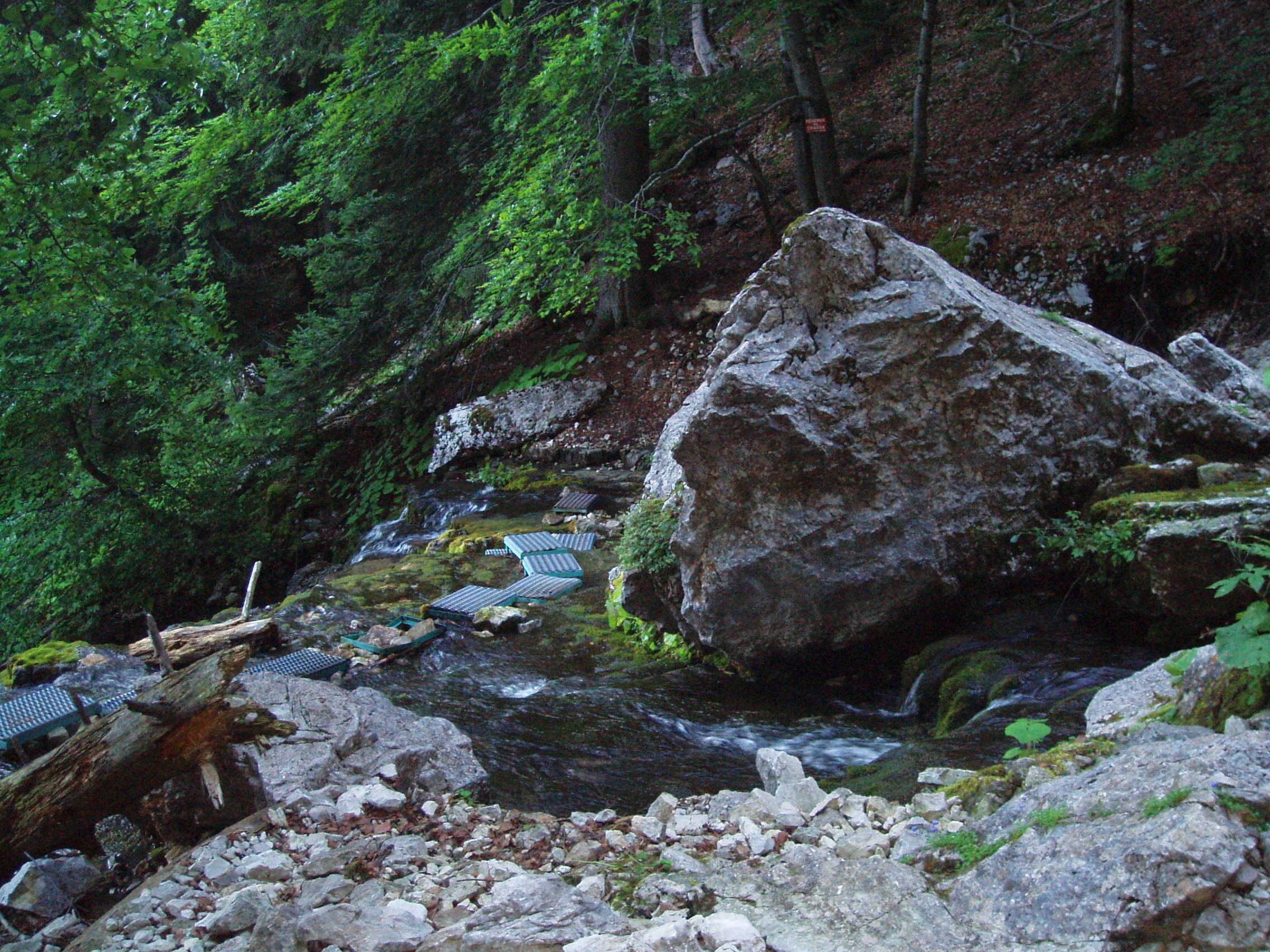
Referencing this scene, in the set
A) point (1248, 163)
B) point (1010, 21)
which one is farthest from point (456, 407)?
point (1248, 163)

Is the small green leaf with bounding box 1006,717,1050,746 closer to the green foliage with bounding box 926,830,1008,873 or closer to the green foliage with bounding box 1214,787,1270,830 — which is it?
the green foliage with bounding box 926,830,1008,873

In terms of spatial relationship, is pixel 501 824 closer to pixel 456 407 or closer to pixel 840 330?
pixel 840 330

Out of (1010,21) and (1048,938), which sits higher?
(1010,21)

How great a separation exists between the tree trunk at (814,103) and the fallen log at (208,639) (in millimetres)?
8670

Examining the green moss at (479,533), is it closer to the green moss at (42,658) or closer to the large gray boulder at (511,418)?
the large gray boulder at (511,418)

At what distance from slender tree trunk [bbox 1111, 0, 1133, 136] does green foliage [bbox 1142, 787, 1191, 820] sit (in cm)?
1108

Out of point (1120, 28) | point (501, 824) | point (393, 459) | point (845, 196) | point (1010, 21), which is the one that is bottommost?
point (501, 824)

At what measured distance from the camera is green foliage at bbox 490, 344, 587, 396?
14336 millimetres

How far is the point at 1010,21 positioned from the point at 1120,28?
7.56 feet

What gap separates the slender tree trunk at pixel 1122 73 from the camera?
10.6 meters

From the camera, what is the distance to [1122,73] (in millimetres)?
10914

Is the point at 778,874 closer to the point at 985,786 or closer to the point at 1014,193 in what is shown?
the point at 985,786

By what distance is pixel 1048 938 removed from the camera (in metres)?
2.20

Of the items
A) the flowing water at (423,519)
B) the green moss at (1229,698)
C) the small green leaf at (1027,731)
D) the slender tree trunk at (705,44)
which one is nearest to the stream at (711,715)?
the small green leaf at (1027,731)
